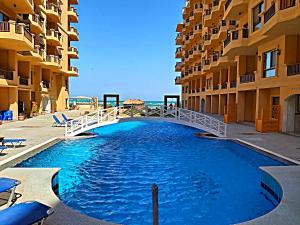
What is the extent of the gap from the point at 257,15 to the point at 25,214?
1991 cm

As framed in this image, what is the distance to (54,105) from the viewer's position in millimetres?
38344

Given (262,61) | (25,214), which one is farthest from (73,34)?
(25,214)

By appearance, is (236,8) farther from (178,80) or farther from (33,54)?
(178,80)

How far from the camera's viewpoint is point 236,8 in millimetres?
21266

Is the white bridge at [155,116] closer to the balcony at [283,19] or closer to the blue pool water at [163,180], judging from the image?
the blue pool water at [163,180]

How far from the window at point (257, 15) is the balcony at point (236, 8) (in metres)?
1.36

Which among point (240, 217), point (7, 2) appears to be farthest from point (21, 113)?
point (240, 217)

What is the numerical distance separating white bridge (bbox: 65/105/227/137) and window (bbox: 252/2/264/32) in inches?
309

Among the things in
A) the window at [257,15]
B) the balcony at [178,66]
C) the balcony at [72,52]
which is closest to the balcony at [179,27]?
the balcony at [178,66]

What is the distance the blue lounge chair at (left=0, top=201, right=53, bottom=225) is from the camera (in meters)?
3.80

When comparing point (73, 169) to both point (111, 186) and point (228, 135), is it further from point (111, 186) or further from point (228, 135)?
point (228, 135)

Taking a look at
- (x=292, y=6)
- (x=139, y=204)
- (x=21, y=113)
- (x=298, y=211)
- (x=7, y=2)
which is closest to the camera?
(x=298, y=211)

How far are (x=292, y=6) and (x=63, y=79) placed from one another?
36.6 meters

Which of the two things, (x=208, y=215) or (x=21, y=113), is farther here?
(x=21, y=113)
